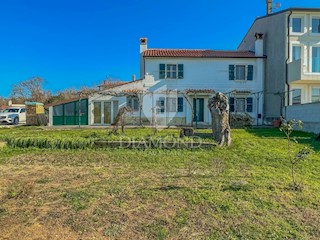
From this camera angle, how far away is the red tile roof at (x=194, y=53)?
2288cm

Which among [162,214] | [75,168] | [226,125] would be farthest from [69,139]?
[162,214]

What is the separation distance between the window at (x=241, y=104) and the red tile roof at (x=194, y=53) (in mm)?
3755

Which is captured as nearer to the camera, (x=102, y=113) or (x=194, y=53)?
(x=102, y=113)

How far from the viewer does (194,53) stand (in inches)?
934

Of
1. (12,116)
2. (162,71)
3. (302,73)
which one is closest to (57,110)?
(12,116)

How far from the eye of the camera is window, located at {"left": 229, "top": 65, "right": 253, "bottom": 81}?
23.2 metres

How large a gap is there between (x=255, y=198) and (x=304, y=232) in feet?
3.61

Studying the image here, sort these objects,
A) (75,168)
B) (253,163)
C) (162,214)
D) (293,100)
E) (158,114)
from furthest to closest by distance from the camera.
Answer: (158,114) → (293,100) → (253,163) → (75,168) → (162,214)

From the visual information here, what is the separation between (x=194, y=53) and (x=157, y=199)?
20796mm

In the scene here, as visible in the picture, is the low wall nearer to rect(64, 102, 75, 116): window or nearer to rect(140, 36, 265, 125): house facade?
rect(140, 36, 265, 125): house facade

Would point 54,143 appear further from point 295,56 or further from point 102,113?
point 295,56

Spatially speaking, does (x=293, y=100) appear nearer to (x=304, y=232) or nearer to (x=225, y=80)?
(x=225, y=80)

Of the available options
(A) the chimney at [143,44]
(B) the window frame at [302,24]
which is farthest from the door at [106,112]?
(B) the window frame at [302,24]

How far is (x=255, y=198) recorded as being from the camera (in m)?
4.57
